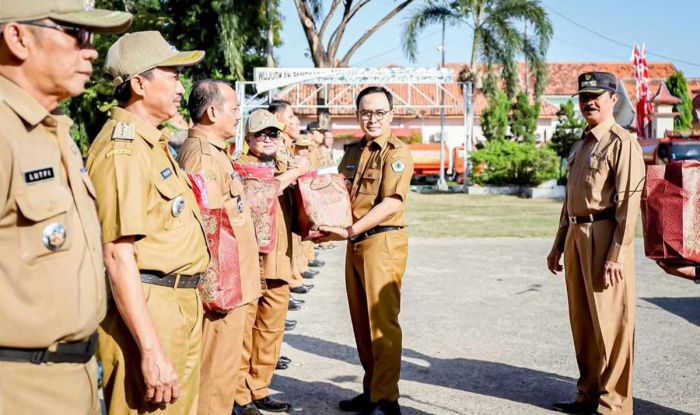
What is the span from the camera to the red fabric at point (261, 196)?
4.97 metres

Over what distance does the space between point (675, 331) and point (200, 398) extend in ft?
16.5

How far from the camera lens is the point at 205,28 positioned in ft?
86.1

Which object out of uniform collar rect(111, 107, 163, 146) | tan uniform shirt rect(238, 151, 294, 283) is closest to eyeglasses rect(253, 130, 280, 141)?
tan uniform shirt rect(238, 151, 294, 283)

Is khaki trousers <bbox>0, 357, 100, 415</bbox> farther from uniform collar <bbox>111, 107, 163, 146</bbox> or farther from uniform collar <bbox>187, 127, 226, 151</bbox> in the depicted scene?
uniform collar <bbox>187, 127, 226, 151</bbox>

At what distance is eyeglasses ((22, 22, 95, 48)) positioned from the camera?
7.59 feet

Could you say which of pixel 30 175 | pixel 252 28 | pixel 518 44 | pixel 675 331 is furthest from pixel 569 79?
pixel 30 175

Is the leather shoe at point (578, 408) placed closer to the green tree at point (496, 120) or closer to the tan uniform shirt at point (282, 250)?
the tan uniform shirt at point (282, 250)

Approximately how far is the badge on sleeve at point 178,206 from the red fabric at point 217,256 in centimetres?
48

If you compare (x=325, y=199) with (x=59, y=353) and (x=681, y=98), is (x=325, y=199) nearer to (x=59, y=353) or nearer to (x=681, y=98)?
(x=59, y=353)

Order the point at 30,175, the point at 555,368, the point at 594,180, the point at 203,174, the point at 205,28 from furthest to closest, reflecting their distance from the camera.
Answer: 1. the point at 205,28
2. the point at 555,368
3. the point at 594,180
4. the point at 203,174
5. the point at 30,175

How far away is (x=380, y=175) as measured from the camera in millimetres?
5434

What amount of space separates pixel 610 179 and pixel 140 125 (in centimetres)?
313

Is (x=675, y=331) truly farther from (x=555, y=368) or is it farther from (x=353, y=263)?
(x=353, y=263)

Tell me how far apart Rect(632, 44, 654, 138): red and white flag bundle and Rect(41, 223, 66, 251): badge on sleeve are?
97.5 feet
